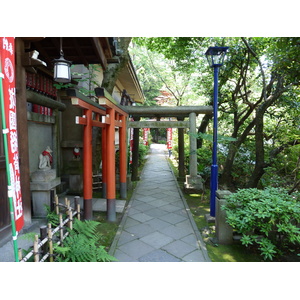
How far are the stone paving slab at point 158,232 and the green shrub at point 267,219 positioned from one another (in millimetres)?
848

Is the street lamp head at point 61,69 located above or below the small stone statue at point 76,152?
above

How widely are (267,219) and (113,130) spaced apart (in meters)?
3.76

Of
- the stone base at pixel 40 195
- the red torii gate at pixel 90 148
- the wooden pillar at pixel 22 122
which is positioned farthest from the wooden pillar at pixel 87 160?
the wooden pillar at pixel 22 122

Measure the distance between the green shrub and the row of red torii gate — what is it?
9.24 ft

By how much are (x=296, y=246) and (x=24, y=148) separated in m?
5.25

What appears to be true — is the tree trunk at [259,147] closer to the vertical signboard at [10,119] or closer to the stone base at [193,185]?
the stone base at [193,185]

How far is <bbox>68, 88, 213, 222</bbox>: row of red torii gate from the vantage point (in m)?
4.87

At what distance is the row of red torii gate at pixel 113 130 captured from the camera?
16.0 feet

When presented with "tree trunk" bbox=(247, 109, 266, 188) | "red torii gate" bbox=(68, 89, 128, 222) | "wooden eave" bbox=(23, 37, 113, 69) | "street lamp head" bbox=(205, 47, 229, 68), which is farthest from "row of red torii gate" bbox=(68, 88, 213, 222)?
"street lamp head" bbox=(205, 47, 229, 68)

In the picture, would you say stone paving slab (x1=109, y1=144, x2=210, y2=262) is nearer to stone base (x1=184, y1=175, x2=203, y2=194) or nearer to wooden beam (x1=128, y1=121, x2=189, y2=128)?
stone base (x1=184, y1=175, x2=203, y2=194)

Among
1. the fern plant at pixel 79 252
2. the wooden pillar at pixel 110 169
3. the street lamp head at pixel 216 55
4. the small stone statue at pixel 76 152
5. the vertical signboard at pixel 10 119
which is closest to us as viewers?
the vertical signboard at pixel 10 119

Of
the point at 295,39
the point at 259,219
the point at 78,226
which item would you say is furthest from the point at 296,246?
the point at 78,226

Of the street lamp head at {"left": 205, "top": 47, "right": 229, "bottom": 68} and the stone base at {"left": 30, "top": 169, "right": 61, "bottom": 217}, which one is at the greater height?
the street lamp head at {"left": 205, "top": 47, "right": 229, "bottom": 68}

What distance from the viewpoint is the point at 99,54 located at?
5016mm
